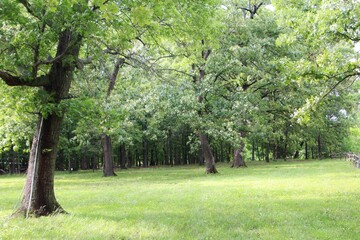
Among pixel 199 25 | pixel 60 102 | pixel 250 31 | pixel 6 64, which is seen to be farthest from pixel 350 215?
pixel 250 31

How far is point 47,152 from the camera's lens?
976 centimetres

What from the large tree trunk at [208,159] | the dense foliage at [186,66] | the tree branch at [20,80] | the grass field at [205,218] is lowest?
the grass field at [205,218]

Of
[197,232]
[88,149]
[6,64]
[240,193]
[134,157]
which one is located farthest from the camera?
[134,157]

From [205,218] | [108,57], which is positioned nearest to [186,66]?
[108,57]

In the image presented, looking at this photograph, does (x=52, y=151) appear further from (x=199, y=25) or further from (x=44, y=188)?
(x=199, y=25)

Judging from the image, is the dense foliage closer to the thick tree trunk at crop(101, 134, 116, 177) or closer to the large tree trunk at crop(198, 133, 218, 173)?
the thick tree trunk at crop(101, 134, 116, 177)

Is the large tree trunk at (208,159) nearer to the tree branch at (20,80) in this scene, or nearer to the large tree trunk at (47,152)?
the large tree trunk at (47,152)

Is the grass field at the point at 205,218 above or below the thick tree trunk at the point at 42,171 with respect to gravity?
below

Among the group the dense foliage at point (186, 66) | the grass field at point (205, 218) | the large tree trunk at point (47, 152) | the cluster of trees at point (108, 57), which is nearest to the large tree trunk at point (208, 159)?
the dense foliage at point (186, 66)

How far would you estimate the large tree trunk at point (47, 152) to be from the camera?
9.65 m

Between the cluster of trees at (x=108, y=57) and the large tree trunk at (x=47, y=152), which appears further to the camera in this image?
the large tree trunk at (x=47, y=152)

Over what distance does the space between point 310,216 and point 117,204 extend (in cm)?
650

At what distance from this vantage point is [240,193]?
557 inches

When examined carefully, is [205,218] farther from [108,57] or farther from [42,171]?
[108,57]
